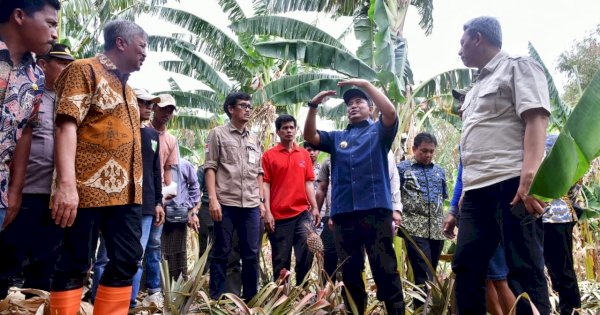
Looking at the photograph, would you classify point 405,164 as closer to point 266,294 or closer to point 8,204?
point 266,294

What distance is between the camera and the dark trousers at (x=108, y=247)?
2.67 meters

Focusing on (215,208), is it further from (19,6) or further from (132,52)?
(19,6)

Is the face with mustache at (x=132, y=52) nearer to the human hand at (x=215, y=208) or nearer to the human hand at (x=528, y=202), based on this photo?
the human hand at (x=215, y=208)

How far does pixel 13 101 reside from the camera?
2.32 meters

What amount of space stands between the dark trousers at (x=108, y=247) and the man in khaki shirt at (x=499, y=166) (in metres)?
1.76

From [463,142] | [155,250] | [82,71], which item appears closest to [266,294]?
[155,250]

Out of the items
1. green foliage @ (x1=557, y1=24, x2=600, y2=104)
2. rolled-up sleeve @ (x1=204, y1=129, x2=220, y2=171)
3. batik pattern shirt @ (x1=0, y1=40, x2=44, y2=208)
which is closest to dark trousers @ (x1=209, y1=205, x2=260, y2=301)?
rolled-up sleeve @ (x1=204, y1=129, x2=220, y2=171)

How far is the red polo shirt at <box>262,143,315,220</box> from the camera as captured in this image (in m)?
5.15

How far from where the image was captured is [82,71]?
2.71m

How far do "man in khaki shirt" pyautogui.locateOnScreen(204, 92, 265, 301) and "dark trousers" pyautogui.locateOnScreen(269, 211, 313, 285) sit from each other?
0.97 feet

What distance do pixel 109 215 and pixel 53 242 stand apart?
11.6 inches

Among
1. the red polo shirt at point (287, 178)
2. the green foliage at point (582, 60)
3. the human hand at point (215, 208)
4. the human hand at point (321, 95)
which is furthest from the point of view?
the green foliage at point (582, 60)

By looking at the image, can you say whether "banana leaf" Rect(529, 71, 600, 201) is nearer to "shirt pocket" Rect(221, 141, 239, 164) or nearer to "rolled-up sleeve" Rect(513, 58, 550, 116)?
"rolled-up sleeve" Rect(513, 58, 550, 116)

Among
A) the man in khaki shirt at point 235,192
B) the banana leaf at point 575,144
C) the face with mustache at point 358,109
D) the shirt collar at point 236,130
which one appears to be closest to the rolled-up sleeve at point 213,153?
the man in khaki shirt at point 235,192
